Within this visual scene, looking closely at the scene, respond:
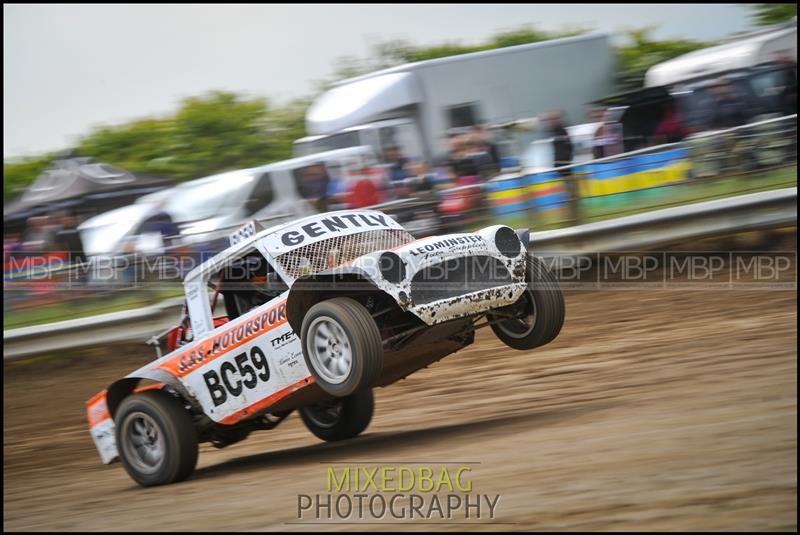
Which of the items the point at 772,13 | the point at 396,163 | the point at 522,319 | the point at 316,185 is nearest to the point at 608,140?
the point at 396,163

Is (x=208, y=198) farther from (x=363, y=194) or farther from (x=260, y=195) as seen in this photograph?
(x=363, y=194)

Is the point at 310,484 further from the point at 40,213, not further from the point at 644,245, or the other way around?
the point at 40,213

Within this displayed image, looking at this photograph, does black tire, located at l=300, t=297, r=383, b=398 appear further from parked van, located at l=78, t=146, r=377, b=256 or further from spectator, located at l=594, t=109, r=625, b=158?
spectator, located at l=594, t=109, r=625, b=158

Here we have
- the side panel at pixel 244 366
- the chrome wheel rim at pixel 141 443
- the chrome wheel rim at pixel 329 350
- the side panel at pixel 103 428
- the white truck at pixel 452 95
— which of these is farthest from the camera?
the white truck at pixel 452 95

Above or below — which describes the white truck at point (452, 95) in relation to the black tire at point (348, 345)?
above

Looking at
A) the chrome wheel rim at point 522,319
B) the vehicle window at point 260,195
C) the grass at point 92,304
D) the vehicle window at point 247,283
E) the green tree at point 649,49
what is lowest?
the chrome wheel rim at point 522,319

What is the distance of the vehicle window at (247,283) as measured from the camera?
7180 millimetres

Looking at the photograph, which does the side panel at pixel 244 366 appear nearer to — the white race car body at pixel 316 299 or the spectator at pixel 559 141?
the white race car body at pixel 316 299

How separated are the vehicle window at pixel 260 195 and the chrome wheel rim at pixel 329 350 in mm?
7357

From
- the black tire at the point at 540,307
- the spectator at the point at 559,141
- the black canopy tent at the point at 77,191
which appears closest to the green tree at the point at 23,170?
the black canopy tent at the point at 77,191

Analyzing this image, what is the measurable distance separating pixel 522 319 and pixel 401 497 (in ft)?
6.50

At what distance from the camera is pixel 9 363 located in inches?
527

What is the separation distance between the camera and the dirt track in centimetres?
484

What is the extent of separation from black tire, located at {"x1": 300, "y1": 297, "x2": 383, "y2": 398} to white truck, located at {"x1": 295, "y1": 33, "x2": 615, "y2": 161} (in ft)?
29.3
